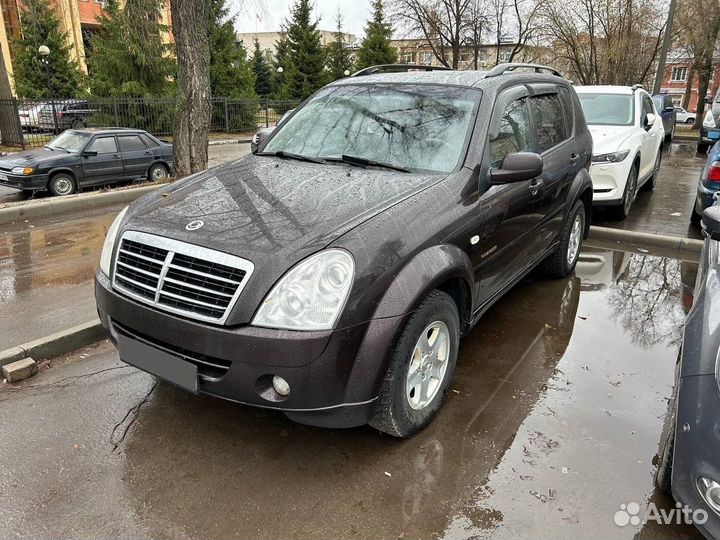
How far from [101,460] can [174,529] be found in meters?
0.69

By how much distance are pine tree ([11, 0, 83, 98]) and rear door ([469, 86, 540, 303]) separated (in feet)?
111

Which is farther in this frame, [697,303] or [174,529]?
[697,303]

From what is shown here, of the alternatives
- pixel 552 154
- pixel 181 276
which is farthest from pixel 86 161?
pixel 181 276

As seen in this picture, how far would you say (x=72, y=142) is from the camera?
12.0 m

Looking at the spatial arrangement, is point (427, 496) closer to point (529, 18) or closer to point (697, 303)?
point (697, 303)

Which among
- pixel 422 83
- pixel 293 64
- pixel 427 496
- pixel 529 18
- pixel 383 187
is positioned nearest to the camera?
pixel 427 496

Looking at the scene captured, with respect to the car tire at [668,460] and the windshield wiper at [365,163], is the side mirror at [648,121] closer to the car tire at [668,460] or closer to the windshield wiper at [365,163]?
the windshield wiper at [365,163]

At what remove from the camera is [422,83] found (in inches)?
155

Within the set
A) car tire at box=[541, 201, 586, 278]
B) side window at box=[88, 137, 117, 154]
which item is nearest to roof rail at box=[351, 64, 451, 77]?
car tire at box=[541, 201, 586, 278]

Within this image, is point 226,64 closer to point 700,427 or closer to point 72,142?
point 72,142

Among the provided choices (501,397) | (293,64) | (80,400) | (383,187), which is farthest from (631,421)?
(293,64)

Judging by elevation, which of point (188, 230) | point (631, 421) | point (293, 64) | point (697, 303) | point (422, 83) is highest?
point (293, 64)

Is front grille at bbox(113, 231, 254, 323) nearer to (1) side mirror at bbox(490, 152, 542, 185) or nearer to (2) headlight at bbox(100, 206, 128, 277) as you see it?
(2) headlight at bbox(100, 206, 128, 277)

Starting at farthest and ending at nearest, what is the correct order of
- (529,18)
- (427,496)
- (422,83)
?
1. (529,18)
2. (422,83)
3. (427,496)
